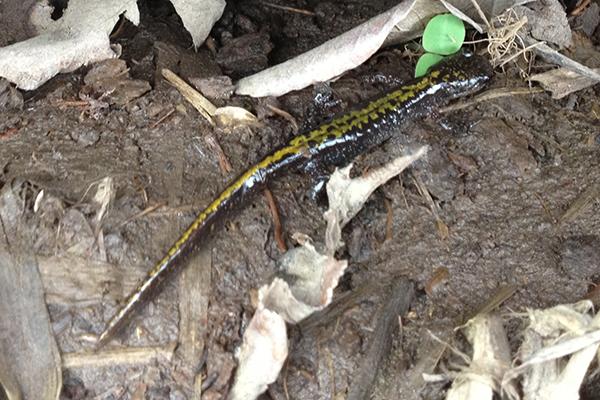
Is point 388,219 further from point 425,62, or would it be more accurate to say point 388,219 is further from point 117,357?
point 117,357

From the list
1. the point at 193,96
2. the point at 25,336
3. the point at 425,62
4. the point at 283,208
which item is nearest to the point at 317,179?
the point at 283,208

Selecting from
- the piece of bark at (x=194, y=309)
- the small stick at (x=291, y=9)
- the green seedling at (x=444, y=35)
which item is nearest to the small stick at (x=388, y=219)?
the piece of bark at (x=194, y=309)

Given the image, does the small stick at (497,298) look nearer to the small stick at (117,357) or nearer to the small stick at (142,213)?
the small stick at (117,357)

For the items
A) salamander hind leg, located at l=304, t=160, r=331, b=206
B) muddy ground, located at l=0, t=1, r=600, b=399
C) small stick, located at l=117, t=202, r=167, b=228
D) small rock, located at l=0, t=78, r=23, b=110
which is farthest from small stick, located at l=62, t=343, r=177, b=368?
small rock, located at l=0, t=78, r=23, b=110

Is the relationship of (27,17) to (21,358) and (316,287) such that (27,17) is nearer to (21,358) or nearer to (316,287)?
(21,358)

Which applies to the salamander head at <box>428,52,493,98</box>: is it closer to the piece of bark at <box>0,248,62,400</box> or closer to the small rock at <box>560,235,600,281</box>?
the small rock at <box>560,235,600,281</box>

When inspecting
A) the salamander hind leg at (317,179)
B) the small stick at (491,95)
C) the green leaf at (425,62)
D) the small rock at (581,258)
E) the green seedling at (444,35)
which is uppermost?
the green seedling at (444,35)
